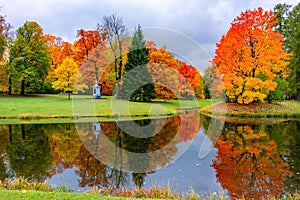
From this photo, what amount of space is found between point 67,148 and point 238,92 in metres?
18.4

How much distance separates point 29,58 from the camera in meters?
39.6

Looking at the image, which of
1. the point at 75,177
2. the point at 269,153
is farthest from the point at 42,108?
the point at 269,153

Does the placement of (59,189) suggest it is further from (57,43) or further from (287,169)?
(57,43)

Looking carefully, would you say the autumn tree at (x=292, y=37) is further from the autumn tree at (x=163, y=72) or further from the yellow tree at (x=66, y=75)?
the yellow tree at (x=66, y=75)

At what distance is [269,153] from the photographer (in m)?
11.0

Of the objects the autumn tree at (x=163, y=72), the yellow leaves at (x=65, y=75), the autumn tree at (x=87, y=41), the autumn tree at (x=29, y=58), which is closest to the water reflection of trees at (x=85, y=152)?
the yellow leaves at (x=65, y=75)

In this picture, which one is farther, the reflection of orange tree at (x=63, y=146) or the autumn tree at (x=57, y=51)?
the autumn tree at (x=57, y=51)

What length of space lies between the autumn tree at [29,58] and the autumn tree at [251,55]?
27.0 m

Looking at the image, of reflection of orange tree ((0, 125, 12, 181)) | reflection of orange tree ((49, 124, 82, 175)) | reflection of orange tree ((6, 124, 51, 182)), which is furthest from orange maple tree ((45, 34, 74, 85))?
reflection of orange tree ((6, 124, 51, 182))

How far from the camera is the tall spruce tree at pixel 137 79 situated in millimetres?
36719

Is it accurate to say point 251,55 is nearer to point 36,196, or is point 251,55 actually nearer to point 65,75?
point 65,75

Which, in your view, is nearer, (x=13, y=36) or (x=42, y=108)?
(x=42, y=108)

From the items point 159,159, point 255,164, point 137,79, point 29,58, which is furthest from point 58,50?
point 255,164

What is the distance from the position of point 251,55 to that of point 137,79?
1624 cm
